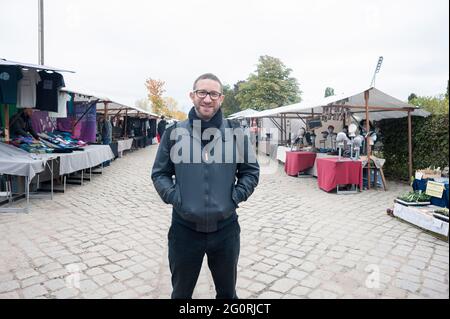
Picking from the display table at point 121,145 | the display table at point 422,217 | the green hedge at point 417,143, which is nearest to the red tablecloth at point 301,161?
the green hedge at point 417,143

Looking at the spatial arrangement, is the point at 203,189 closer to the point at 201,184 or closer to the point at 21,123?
the point at 201,184

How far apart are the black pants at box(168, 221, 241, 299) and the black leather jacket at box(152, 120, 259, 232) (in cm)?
7

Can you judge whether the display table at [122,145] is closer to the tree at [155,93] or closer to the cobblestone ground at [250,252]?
the cobblestone ground at [250,252]

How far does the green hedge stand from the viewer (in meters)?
7.94

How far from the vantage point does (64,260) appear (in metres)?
3.71

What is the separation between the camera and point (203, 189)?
195 cm

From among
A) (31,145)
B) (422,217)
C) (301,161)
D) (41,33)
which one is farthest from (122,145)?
(422,217)

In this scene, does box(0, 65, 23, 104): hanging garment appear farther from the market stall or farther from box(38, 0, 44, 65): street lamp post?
the market stall

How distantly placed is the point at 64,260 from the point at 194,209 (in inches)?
104

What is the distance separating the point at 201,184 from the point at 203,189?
34 millimetres

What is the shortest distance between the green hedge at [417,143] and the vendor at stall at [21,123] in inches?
389

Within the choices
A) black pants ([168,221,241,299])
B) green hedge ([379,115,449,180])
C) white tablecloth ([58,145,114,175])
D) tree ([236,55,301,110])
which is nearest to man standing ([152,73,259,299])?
black pants ([168,221,241,299])

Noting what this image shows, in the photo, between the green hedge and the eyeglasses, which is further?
the green hedge
